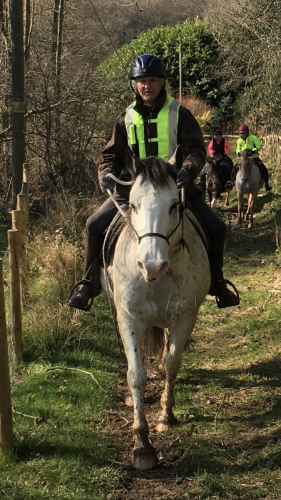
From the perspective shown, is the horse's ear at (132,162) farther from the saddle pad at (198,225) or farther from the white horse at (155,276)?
the saddle pad at (198,225)

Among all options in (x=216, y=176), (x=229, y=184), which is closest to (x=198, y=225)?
(x=229, y=184)

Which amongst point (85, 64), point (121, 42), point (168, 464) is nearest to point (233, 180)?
point (85, 64)

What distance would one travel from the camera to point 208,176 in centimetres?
1587

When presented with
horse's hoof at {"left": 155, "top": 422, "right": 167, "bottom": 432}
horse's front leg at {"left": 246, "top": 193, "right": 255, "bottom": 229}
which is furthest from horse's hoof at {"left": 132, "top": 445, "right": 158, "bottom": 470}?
horse's front leg at {"left": 246, "top": 193, "right": 255, "bottom": 229}

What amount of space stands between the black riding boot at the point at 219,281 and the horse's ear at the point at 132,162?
1.54 m

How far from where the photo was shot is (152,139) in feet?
14.6

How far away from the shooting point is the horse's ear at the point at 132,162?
3.62m

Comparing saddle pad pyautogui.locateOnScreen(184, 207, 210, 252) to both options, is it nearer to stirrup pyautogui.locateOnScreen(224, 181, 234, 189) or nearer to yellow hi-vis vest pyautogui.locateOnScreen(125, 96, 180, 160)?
yellow hi-vis vest pyautogui.locateOnScreen(125, 96, 180, 160)

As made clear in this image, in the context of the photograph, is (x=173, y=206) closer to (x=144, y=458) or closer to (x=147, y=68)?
(x=147, y=68)

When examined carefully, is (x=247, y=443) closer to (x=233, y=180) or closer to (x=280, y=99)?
(x=233, y=180)

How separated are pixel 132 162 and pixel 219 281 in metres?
1.88

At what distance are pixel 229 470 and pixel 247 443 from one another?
0.44m

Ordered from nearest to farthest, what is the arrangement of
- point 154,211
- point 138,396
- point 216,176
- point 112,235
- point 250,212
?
point 154,211, point 138,396, point 112,235, point 250,212, point 216,176

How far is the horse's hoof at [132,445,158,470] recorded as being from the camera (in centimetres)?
390
